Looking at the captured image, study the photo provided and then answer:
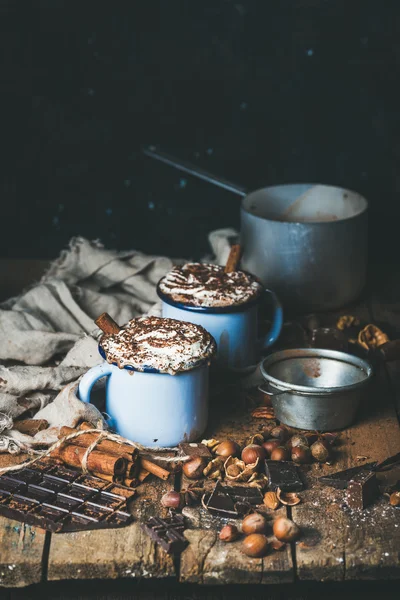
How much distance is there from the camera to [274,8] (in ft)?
8.21

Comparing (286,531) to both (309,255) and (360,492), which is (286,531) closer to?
(360,492)

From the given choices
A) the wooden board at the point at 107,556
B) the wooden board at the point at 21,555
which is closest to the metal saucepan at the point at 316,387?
the wooden board at the point at 107,556

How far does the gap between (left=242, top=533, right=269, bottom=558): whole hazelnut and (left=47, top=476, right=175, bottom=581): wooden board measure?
0.39ft

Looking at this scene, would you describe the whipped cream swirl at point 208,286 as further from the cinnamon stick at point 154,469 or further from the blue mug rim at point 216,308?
the cinnamon stick at point 154,469

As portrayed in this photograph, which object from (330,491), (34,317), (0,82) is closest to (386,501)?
(330,491)

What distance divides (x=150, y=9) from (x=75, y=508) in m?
1.69

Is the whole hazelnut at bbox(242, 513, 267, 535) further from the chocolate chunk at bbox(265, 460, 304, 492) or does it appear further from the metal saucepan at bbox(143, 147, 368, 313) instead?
the metal saucepan at bbox(143, 147, 368, 313)

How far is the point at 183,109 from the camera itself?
2.66 metres

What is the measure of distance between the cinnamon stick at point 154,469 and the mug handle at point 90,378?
18cm

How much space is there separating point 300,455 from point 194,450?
0.20 m

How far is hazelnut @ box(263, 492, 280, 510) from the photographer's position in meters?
1.44

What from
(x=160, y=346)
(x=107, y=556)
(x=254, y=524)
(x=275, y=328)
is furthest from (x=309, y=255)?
(x=107, y=556)

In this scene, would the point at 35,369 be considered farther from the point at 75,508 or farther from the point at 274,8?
the point at 274,8

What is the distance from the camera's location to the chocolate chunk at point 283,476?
147cm
